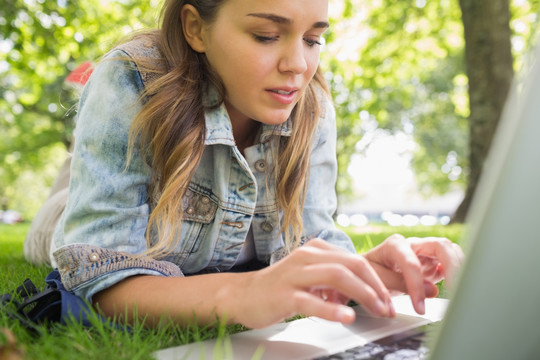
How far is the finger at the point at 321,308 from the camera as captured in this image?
0.96 meters

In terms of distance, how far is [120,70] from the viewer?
5.41 feet

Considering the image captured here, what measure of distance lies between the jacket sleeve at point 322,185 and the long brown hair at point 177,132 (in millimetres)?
148

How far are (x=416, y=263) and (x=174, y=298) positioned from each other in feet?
2.02

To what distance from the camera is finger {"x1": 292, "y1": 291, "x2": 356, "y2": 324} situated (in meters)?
0.96

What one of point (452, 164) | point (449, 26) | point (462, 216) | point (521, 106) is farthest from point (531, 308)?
point (452, 164)

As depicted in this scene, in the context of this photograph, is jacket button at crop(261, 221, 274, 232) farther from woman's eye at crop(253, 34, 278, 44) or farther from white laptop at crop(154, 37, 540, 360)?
white laptop at crop(154, 37, 540, 360)

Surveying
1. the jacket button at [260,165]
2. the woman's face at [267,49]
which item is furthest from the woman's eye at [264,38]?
the jacket button at [260,165]

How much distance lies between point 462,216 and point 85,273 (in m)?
6.12

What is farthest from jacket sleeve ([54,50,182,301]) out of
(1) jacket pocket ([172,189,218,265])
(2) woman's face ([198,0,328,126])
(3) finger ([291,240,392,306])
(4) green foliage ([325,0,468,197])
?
(4) green foliage ([325,0,468,197])

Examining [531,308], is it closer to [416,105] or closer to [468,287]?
[468,287]

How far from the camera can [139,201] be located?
160 centimetres

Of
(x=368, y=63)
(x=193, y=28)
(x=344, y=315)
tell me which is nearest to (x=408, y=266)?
(x=344, y=315)

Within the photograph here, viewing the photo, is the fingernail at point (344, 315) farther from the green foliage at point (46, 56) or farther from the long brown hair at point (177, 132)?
the green foliage at point (46, 56)

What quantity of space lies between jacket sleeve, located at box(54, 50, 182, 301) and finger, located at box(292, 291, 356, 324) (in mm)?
549
